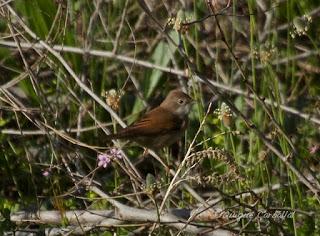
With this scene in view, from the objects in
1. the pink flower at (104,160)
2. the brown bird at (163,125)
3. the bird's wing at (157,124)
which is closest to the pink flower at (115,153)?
the pink flower at (104,160)

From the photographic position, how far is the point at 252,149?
5641mm

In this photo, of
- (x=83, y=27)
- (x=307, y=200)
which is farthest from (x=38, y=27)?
(x=307, y=200)

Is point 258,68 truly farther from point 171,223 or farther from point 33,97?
point 171,223

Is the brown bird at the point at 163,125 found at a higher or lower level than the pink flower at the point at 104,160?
lower

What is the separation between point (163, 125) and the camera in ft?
20.2

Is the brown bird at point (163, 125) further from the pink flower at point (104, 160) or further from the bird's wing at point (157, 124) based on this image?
the pink flower at point (104, 160)

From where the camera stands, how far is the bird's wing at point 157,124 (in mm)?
5856

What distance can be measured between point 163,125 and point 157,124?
4 cm

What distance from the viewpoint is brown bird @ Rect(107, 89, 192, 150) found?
19.1ft

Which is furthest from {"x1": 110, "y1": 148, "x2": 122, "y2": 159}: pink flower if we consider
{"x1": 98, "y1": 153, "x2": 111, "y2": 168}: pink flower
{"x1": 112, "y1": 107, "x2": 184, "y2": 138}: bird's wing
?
{"x1": 112, "y1": 107, "x2": 184, "y2": 138}: bird's wing

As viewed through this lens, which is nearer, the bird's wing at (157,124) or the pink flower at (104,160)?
the pink flower at (104,160)

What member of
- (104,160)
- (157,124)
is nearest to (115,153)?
(104,160)

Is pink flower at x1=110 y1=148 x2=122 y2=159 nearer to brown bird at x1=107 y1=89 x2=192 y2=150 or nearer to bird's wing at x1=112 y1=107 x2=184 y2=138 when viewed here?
brown bird at x1=107 y1=89 x2=192 y2=150

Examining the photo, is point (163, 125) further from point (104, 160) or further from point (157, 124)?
point (104, 160)
